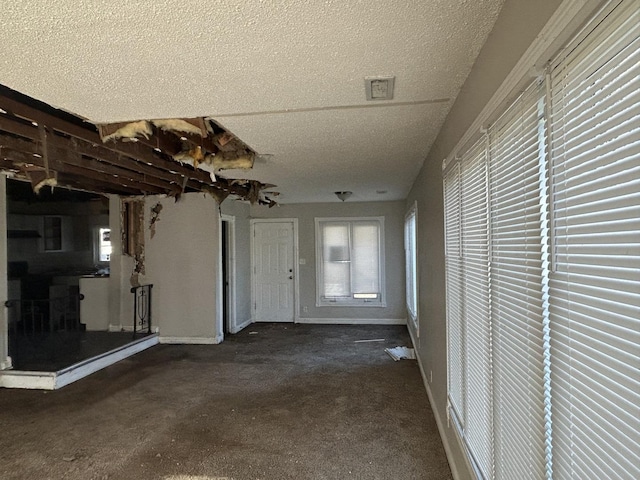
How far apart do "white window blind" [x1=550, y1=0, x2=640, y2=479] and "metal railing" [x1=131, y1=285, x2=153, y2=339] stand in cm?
605

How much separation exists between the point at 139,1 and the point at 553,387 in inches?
66.7

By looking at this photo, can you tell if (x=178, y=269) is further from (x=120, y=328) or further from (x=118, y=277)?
(x=120, y=328)

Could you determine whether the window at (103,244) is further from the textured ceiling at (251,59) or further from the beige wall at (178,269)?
the textured ceiling at (251,59)

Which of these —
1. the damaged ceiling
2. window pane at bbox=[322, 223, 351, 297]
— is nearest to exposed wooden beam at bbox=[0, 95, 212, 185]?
the damaged ceiling

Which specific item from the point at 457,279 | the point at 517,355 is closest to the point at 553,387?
the point at 517,355

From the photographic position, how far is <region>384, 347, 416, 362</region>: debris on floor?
16.1ft

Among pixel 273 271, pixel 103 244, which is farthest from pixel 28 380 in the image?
pixel 273 271

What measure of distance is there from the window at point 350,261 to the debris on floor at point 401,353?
1921mm

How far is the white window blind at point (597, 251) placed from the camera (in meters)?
0.65

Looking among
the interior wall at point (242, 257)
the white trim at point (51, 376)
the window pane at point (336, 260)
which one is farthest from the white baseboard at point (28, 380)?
the window pane at point (336, 260)

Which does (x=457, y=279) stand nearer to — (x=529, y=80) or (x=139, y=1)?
(x=529, y=80)

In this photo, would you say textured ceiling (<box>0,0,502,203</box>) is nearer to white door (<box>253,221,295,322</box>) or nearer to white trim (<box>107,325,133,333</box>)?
white trim (<box>107,325,133,333</box>)

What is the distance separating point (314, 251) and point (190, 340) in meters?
2.77

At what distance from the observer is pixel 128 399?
3.73m
